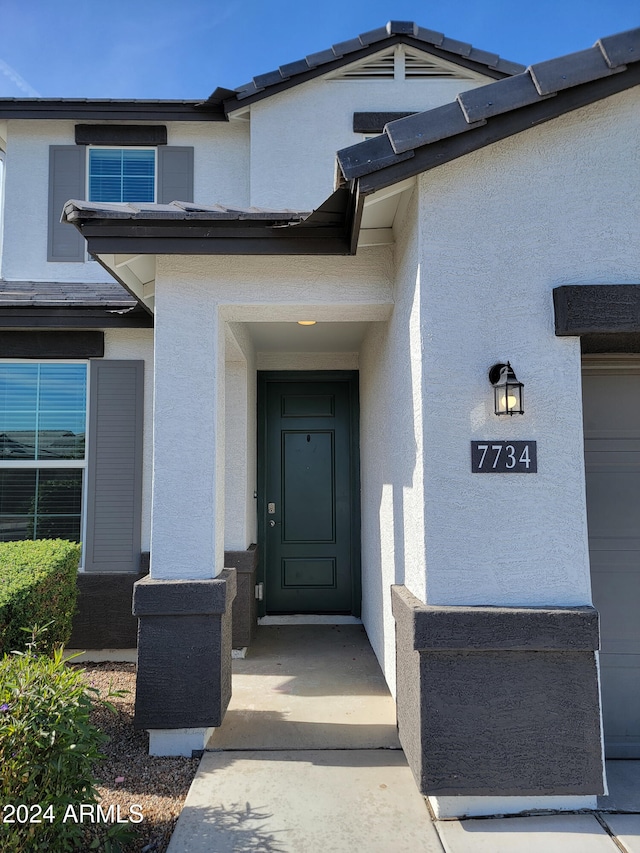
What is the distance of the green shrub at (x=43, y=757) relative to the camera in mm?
2135

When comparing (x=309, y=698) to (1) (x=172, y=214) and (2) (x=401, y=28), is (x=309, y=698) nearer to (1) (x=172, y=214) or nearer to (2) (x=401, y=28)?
(1) (x=172, y=214)

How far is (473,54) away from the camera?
640cm

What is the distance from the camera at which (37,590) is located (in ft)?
12.6

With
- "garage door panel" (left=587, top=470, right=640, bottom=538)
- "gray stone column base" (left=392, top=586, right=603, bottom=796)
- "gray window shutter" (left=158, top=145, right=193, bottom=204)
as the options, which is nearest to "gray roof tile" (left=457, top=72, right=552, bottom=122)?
"garage door panel" (left=587, top=470, right=640, bottom=538)

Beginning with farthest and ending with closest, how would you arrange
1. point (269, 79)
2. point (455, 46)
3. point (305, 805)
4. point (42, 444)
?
point (455, 46)
point (269, 79)
point (42, 444)
point (305, 805)

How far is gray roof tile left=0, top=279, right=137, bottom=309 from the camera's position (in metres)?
5.33

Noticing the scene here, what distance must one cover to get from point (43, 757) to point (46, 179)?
6301 millimetres

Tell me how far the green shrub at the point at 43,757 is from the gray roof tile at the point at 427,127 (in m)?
2.98

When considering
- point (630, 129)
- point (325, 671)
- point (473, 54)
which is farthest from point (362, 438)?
point (473, 54)

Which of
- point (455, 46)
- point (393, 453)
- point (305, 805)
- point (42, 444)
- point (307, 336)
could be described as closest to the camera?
point (305, 805)

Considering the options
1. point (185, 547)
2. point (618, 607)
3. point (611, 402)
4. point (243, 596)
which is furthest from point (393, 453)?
point (243, 596)

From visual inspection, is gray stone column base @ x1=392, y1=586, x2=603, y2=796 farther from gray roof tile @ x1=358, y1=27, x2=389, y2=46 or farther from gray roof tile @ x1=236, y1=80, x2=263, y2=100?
gray roof tile @ x1=358, y1=27, x2=389, y2=46

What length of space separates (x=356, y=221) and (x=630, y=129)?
1600mm

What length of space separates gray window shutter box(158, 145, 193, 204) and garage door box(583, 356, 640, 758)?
4939 mm
